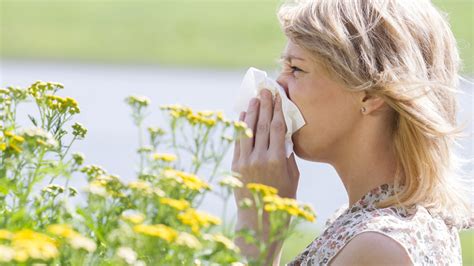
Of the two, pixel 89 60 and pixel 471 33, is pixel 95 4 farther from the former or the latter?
pixel 471 33

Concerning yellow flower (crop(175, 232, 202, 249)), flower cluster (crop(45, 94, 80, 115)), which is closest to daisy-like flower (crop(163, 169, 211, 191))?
yellow flower (crop(175, 232, 202, 249))

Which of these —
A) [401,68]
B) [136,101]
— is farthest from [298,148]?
[136,101]

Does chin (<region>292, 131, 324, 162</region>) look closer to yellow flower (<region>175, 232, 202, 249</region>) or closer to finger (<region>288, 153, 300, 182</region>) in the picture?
finger (<region>288, 153, 300, 182</region>)

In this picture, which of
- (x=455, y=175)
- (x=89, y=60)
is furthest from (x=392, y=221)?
(x=89, y=60)

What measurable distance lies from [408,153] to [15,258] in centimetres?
116

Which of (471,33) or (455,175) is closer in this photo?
(455,175)

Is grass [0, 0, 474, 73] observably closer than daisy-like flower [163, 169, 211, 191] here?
No

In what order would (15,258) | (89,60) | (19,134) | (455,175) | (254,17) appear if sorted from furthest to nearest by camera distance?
(254,17)
(89,60)
(455,175)
(19,134)
(15,258)

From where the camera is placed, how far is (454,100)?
2.04 metres

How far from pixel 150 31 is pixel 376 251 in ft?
44.3

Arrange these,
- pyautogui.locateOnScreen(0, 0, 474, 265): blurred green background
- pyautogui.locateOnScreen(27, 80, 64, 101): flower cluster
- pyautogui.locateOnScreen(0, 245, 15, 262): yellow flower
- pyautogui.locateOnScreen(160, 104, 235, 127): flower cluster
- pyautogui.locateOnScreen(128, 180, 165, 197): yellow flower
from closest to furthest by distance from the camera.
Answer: pyautogui.locateOnScreen(0, 245, 15, 262): yellow flower → pyautogui.locateOnScreen(128, 180, 165, 197): yellow flower → pyautogui.locateOnScreen(160, 104, 235, 127): flower cluster → pyautogui.locateOnScreen(27, 80, 64, 101): flower cluster → pyautogui.locateOnScreen(0, 0, 474, 265): blurred green background

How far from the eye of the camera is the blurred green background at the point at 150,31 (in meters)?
13.6

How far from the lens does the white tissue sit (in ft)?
6.36

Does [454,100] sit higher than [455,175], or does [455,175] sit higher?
[454,100]
